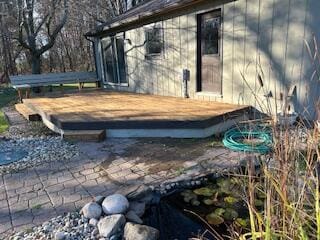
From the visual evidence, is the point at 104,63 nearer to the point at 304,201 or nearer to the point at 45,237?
the point at 45,237

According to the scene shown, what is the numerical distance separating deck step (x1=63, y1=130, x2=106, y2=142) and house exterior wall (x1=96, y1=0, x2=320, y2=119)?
2.28 metres

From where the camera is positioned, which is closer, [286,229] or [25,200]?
[286,229]

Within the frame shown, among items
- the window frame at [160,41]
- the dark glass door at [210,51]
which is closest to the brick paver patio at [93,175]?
the dark glass door at [210,51]

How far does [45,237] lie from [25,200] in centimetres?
74

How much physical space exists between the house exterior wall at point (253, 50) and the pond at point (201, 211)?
1.02m

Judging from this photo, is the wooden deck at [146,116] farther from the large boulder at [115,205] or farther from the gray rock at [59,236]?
the gray rock at [59,236]

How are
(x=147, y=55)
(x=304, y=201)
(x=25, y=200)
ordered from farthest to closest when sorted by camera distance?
(x=147, y=55) < (x=25, y=200) < (x=304, y=201)

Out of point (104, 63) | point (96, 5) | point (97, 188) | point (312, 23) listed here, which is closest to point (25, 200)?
point (97, 188)

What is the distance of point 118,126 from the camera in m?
4.55

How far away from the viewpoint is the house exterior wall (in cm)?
415

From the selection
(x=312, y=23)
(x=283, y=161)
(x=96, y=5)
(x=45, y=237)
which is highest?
(x=96, y=5)

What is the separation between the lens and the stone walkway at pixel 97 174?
103 inches

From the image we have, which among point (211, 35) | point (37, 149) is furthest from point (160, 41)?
point (37, 149)

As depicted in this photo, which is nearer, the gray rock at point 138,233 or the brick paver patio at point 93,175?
the gray rock at point 138,233
